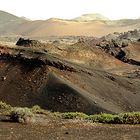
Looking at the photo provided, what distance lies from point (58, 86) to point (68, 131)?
666 inches

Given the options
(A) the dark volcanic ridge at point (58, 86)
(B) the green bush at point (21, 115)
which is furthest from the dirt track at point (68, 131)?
(A) the dark volcanic ridge at point (58, 86)

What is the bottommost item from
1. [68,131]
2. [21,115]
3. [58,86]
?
[58,86]

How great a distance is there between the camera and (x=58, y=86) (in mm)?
30781

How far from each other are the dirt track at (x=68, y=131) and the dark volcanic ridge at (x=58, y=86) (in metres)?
13.0

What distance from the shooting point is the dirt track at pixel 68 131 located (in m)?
13.1

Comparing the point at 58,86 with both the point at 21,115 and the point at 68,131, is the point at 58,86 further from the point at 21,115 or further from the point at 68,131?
the point at 68,131

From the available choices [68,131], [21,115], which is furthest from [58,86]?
[68,131]

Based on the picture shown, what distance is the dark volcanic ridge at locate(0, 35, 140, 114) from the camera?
29.2m

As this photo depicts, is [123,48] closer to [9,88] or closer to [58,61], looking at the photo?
[58,61]

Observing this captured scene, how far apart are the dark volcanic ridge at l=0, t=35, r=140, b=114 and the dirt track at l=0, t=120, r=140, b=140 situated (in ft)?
42.7

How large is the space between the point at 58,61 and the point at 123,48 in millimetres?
30355

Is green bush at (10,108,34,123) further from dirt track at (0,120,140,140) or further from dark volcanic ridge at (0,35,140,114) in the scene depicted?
dark volcanic ridge at (0,35,140,114)

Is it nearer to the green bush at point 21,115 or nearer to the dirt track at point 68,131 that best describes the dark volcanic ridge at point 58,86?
the dirt track at point 68,131

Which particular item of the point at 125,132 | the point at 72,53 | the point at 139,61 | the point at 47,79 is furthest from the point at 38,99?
the point at 139,61
